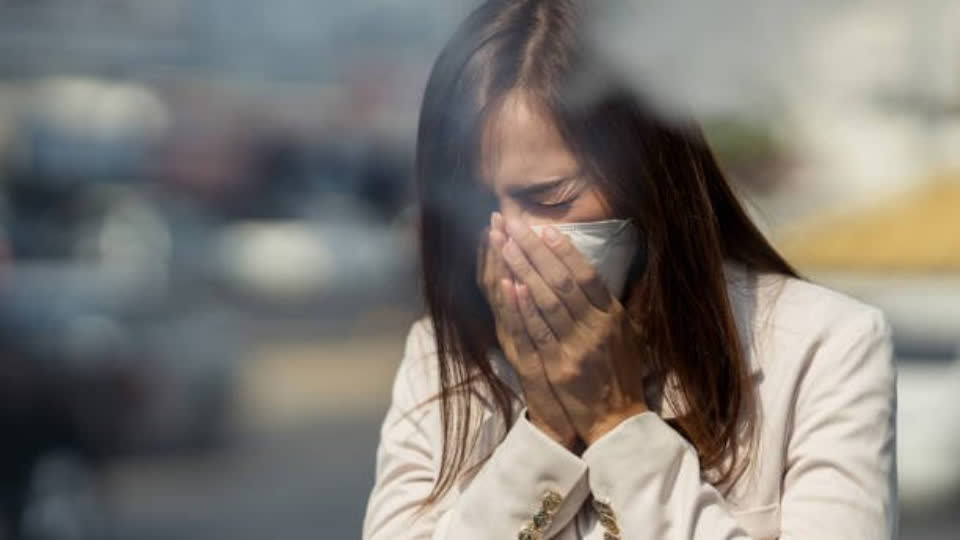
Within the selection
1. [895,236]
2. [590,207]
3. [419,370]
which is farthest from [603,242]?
[895,236]

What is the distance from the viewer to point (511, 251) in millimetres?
1693

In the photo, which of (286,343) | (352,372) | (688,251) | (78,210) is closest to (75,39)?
(688,251)

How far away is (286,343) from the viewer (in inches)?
677

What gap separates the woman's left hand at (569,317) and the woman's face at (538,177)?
31 millimetres

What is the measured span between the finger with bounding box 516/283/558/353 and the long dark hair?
0.37 feet

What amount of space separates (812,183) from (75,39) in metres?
5.61

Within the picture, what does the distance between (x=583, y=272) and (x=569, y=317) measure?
42 mm

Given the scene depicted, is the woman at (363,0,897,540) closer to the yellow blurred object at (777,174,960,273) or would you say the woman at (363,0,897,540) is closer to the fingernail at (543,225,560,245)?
the fingernail at (543,225,560,245)

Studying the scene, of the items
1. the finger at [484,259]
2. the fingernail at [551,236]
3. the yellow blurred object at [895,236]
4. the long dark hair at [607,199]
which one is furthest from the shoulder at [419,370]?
the yellow blurred object at [895,236]

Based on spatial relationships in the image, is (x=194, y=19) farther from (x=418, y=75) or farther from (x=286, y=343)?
(x=286, y=343)

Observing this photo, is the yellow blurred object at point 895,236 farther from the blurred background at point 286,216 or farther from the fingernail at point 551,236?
the fingernail at point 551,236

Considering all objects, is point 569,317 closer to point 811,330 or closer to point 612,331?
point 612,331

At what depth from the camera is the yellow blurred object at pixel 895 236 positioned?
9.84m

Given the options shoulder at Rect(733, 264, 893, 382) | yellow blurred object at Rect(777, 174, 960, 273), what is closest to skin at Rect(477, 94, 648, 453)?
shoulder at Rect(733, 264, 893, 382)
